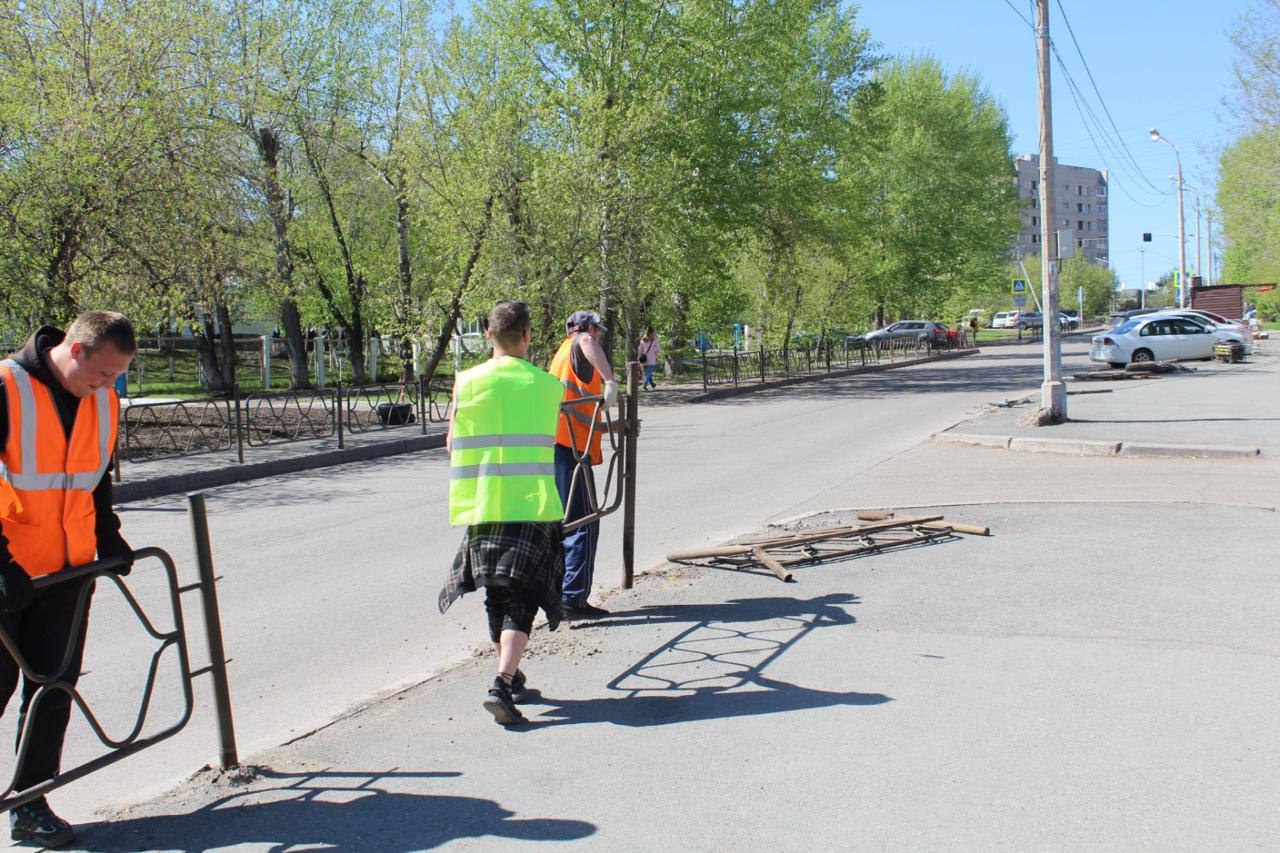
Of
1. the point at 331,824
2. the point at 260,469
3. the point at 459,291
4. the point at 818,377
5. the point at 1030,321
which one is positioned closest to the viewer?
the point at 331,824

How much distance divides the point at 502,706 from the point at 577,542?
5.94 feet

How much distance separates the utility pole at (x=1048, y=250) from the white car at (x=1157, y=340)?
58.1 feet

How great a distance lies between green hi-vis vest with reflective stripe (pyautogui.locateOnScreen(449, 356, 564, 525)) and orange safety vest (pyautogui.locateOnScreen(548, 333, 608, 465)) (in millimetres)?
1614

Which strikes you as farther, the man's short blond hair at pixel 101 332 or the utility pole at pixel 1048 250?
the utility pole at pixel 1048 250

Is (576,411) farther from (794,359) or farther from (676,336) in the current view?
(794,359)

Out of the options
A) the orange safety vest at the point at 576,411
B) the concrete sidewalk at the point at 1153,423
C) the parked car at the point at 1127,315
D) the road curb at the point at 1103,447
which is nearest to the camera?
the orange safety vest at the point at 576,411

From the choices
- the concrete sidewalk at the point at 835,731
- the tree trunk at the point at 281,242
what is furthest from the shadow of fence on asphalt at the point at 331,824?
the tree trunk at the point at 281,242

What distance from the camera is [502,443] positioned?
4.58m

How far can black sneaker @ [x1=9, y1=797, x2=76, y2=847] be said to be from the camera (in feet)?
11.9

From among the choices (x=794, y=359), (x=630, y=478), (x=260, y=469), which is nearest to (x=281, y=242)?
(x=260, y=469)

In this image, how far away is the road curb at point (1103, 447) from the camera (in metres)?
12.7

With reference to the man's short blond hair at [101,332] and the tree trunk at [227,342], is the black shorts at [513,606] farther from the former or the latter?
the tree trunk at [227,342]

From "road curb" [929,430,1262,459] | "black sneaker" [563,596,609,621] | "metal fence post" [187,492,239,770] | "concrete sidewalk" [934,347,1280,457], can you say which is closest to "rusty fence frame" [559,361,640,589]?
"black sneaker" [563,596,609,621]

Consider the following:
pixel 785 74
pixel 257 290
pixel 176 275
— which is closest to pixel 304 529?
pixel 176 275
